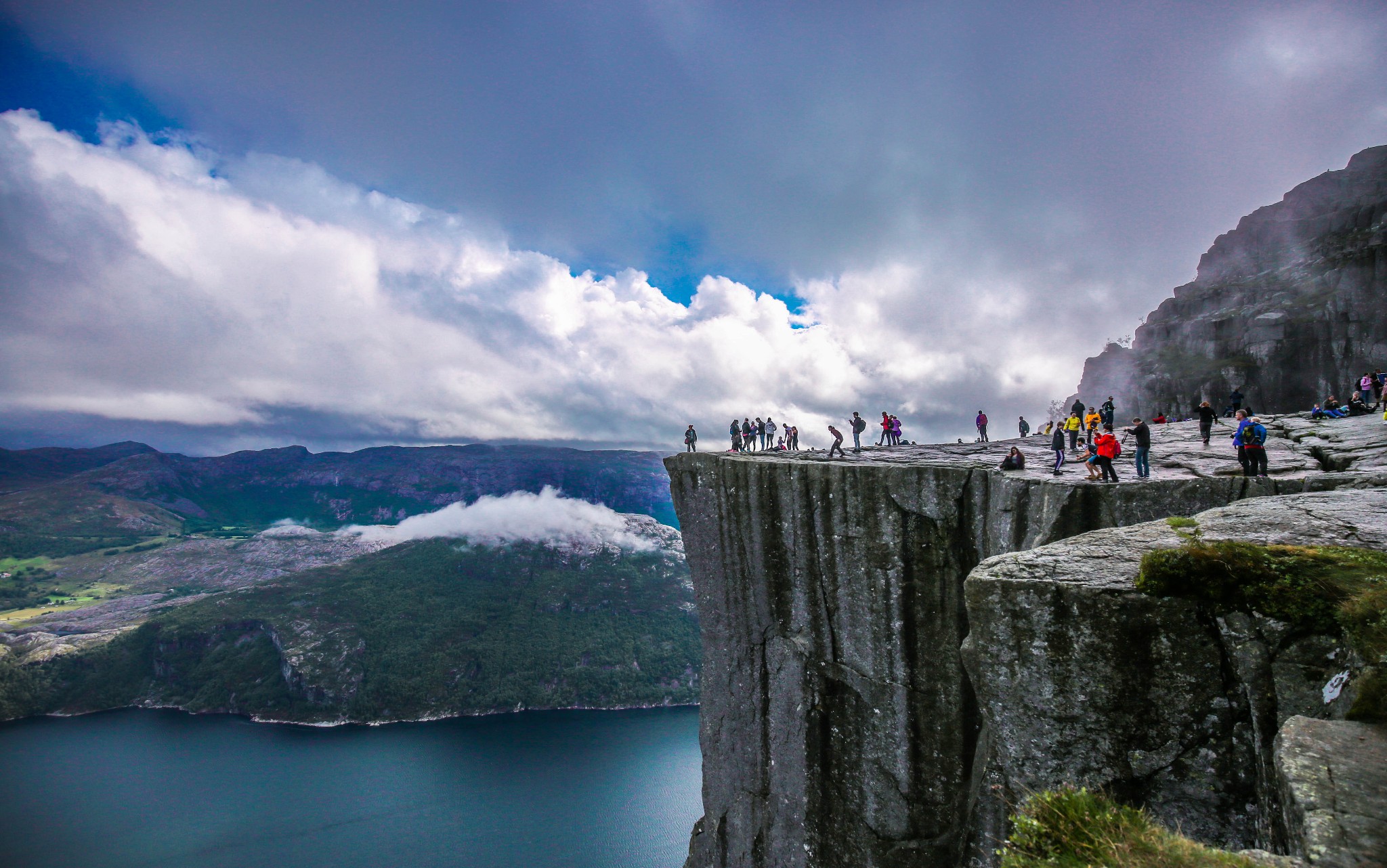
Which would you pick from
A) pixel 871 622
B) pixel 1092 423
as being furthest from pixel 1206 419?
pixel 871 622

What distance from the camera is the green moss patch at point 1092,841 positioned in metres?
4.54

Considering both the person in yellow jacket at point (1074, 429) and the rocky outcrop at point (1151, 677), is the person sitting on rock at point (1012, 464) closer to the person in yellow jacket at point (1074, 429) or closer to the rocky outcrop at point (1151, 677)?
the person in yellow jacket at point (1074, 429)

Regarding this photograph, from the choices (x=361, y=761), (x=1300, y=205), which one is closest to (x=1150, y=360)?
(x=1300, y=205)

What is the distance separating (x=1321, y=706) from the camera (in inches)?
233

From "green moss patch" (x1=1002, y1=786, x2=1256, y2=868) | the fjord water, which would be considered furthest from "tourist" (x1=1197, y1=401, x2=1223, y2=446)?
the fjord water

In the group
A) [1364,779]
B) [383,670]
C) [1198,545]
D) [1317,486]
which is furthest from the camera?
[383,670]

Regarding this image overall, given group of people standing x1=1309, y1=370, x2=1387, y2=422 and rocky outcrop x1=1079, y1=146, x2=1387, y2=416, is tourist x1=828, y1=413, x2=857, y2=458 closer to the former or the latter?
group of people standing x1=1309, y1=370, x2=1387, y2=422

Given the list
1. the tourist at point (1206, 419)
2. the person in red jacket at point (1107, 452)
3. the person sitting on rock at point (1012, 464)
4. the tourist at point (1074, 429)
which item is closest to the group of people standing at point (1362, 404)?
the tourist at point (1206, 419)

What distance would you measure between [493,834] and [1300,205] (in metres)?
155

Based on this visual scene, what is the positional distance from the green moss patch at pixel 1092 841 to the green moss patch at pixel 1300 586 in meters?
2.35

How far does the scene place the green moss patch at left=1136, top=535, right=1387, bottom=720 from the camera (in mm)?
5473

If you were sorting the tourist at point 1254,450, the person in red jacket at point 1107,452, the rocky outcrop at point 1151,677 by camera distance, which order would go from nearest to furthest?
1. the rocky outcrop at point 1151,677
2. the tourist at point 1254,450
3. the person in red jacket at point 1107,452

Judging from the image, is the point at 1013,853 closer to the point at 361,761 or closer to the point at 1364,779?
the point at 1364,779

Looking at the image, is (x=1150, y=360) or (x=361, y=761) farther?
(x=361, y=761)
